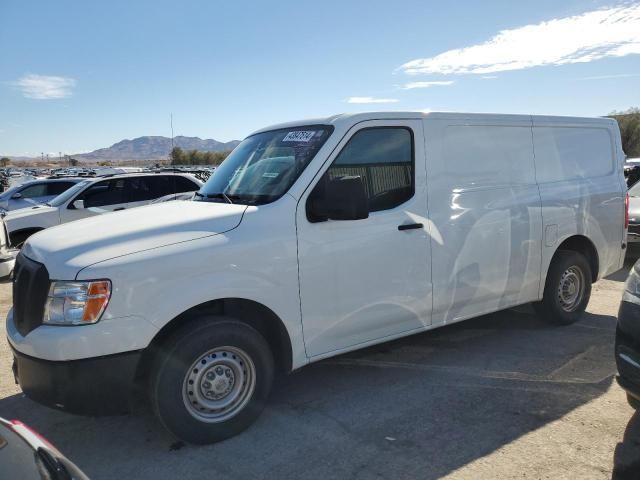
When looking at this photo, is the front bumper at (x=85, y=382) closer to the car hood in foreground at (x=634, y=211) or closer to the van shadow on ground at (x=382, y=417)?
the van shadow on ground at (x=382, y=417)

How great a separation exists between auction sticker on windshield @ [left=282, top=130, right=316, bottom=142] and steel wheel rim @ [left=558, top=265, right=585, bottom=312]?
315 centimetres

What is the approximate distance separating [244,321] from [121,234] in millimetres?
977

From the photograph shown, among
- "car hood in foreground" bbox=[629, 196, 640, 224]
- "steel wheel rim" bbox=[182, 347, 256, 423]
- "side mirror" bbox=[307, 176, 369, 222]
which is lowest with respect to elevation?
"steel wheel rim" bbox=[182, 347, 256, 423]

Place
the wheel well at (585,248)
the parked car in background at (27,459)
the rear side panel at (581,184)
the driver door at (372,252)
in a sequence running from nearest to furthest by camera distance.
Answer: the parked car in background at (27,459), the driver door at (372,252), the rear side panel at (581,184), the wheel well at (585,248)

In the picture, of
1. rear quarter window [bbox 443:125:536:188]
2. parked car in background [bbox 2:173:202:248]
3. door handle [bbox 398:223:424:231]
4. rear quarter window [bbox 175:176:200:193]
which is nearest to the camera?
door handle [bbox 398:223:424:231]

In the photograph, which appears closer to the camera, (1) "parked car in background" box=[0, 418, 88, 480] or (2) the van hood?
(1) "parked car in background" box=[0, 418, 88, 480]

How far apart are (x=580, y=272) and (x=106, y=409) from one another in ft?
15.6

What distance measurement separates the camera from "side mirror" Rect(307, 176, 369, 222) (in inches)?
134

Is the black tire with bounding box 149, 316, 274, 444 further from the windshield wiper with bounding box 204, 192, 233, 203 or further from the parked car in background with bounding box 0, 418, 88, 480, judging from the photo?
the parked car in background with bounding box 0, 418, 88, 480

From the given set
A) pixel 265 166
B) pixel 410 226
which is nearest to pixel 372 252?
pixel 410 226

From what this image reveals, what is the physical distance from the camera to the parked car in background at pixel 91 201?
10008 millimetres

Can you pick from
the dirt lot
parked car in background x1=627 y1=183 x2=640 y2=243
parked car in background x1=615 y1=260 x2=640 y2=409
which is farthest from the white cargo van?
parked car in background x1=627 y1=183 x2=640 y2=243

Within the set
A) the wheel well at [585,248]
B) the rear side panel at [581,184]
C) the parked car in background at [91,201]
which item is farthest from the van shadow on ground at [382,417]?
the parked car in background at [91,201]

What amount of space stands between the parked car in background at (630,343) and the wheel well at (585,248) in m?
2.14
